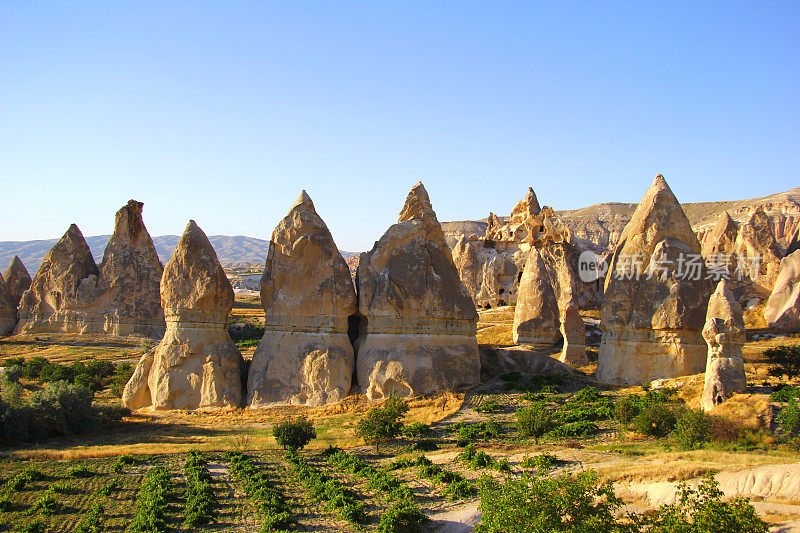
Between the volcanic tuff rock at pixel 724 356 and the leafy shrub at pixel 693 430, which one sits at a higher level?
the volcanic tuff rock at pixel 724 356

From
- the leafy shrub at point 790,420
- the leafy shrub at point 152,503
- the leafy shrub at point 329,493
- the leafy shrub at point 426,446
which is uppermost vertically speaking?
the leafy shrub at point 790,420

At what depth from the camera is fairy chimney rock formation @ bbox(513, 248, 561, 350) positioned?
27.5 m

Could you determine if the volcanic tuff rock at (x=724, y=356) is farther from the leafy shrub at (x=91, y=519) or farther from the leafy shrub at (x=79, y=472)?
the leafy shrub at (x=79, y=472)

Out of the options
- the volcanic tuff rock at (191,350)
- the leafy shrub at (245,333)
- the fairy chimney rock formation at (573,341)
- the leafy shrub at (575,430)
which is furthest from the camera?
the leafy shrub at (245,333)

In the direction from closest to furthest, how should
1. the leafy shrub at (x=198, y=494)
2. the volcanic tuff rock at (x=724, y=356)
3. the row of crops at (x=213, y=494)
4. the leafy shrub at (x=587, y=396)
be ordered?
1. the row of crops at (x=213, y=494)
2. the leafy shrub at (x=198, y=494)
3. the volcanic tuff rock at (x=724, y=356)
4. the leafy shrub at (x=587, y=396)

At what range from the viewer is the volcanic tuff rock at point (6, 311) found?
36.2 metres

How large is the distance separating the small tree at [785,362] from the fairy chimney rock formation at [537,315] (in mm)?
8324

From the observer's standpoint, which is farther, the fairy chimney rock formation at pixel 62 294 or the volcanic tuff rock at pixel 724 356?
the fairy chimney rock formation at pixel 62 294

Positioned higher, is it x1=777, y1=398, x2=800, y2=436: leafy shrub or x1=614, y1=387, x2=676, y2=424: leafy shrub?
x1=777, y1=398, x2=800, y2=436: leafy shrub

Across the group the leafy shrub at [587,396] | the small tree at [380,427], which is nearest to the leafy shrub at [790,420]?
the leafy shrub at [587,396]

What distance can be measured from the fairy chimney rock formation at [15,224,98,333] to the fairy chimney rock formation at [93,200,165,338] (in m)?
0.81

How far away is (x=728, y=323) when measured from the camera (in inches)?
605

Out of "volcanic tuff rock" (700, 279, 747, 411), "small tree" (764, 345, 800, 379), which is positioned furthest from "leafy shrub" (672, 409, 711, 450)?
"small tree" (764, 345, 800, 379)

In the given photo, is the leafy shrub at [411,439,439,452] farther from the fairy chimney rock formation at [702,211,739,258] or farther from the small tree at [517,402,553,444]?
the fairy chimney rock formation at [702,211,739,258]
